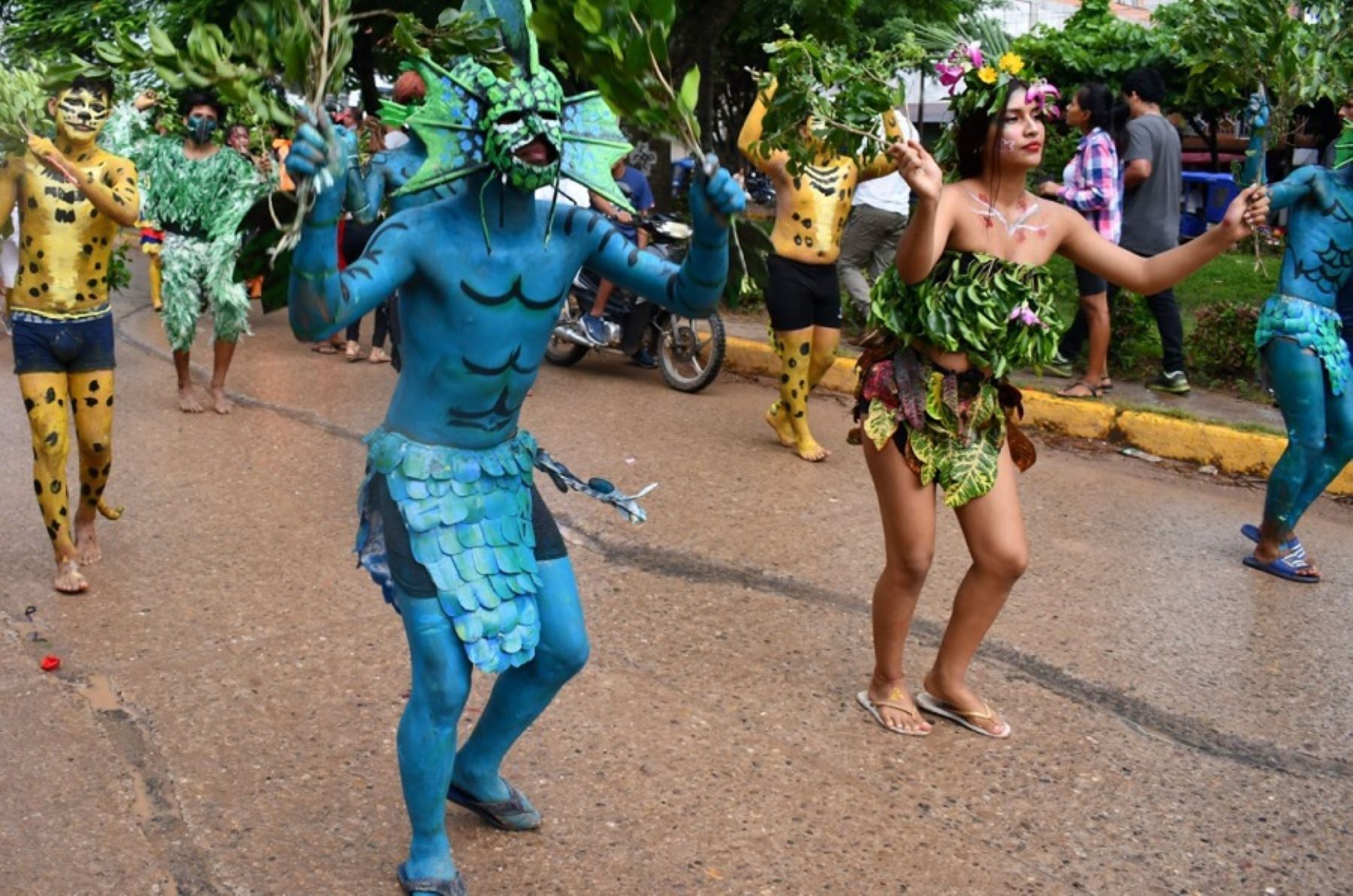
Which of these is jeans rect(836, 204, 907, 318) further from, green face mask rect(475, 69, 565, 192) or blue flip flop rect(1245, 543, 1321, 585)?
green face mask rect(475, 69, 565, 192)

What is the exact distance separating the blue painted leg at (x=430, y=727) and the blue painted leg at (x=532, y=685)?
189 millimetres

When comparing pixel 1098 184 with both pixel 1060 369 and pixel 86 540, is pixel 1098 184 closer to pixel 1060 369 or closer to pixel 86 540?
pixel 1060 369

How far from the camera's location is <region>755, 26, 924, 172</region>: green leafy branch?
159 inches

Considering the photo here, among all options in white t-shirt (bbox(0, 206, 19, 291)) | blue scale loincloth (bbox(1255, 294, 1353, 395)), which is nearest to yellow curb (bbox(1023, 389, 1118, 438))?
blue scale loincloth (bbox(1255, 294, 1353, 395))

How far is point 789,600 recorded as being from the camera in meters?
5.83

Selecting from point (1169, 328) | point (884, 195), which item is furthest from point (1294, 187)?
point (884, 195)

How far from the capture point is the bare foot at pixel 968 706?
15.3 feet

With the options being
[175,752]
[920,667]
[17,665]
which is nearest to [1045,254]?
[920,667]

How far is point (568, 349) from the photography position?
1069 cm

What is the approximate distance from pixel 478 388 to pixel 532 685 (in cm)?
74

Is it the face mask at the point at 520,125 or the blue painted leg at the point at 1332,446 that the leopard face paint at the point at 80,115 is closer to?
the face mask at the point at 520,125

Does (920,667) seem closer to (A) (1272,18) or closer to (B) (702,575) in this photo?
(B) (702,575)

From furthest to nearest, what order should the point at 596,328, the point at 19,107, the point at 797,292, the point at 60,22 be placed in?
the point at 60,22
the point at 596,328
the point at 797,292
the point at 19,107

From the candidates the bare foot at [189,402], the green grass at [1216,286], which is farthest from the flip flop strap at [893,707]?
the green grass at [1216,286]
